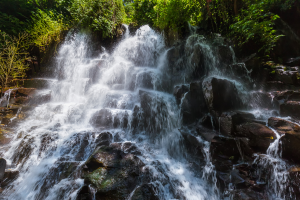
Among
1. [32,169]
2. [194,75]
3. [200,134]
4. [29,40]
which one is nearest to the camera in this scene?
[32,169]

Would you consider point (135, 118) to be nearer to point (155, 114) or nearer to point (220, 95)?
point (155, 114)

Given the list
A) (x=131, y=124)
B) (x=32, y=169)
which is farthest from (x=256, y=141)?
(x=32, y=169)

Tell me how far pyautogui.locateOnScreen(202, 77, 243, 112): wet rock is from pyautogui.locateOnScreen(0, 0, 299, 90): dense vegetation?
139 inches

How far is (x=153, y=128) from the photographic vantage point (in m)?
6.01

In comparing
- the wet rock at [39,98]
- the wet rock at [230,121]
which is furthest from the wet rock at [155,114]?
the wet rock at [39,98]

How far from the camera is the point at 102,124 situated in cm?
620

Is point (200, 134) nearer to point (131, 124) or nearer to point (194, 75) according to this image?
point (131, 124)

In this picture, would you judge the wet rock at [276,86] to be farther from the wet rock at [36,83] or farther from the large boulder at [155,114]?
the wet rock at [36,83]

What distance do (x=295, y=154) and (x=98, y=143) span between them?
5.48 metres

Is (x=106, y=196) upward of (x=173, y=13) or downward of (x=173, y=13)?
downward

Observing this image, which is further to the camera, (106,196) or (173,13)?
(173,13)

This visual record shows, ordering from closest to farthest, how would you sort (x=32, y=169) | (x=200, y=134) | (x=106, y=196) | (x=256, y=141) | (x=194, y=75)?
1. (x=106, y=196)
2. (x=256, y=141)
3. (x=32, y=169)
4. (x=200, y=134)
5. (x=194, y=75)

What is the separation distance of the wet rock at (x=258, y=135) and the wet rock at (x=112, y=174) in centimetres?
311

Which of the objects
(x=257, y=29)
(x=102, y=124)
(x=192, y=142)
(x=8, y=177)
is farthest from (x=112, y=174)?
(x=257, y=29)
